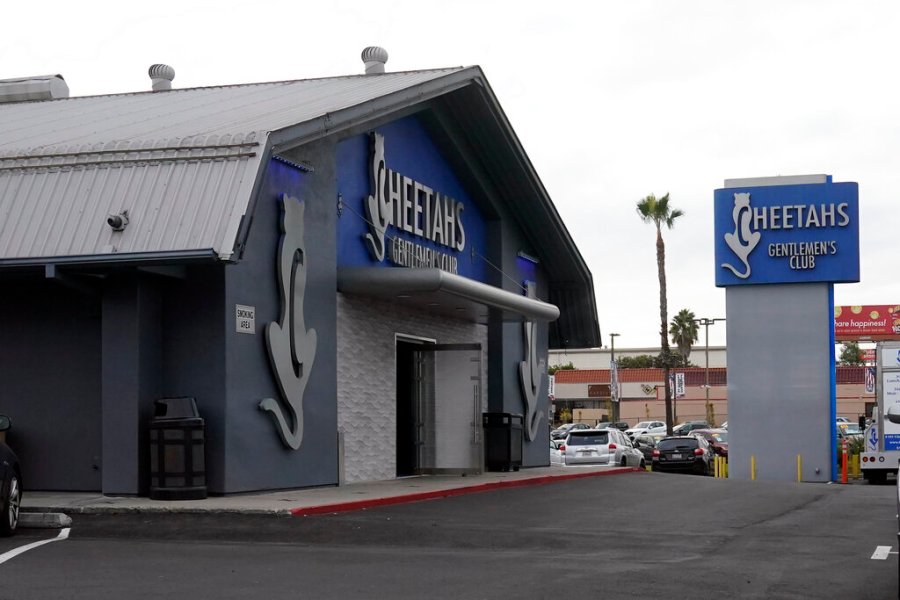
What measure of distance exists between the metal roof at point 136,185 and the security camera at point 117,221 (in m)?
0.07

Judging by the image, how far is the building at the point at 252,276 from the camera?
55.2 ft

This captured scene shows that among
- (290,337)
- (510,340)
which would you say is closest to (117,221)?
(290,337)

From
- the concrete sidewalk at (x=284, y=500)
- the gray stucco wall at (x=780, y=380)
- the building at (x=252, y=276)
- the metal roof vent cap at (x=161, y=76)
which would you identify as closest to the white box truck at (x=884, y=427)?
the gray stucco wall at (x=780, y=380)

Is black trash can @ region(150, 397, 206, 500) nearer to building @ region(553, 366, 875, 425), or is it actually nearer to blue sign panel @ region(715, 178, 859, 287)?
blue sign panel @ region(715, 178, 859, 287)

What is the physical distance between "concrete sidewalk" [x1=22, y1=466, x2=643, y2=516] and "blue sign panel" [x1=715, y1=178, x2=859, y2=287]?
1800 cm

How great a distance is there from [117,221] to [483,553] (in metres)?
7.02

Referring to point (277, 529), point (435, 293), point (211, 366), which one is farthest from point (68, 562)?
point (435, 293)

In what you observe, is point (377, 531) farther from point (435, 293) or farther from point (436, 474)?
point (436, 474)

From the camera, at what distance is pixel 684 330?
104 metres

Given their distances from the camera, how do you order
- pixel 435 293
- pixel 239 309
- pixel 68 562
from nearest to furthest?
1. pixel 68 562
2. pixel 239 309
3. pixel 435 293

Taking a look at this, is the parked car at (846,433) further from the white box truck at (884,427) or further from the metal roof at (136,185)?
the metal roof at (136,185)

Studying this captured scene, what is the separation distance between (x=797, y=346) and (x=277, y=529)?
26849 mm

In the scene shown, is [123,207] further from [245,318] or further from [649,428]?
[649,428]

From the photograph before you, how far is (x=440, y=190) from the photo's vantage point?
25969 millimetres
